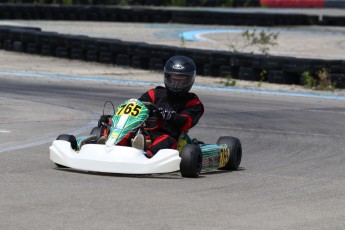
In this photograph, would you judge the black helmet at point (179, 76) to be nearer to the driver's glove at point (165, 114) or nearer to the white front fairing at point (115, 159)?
the driver's glove at point (165, 114)

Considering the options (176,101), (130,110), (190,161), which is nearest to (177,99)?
(176,101)

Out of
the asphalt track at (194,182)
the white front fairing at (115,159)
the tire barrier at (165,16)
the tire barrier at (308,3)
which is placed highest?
the tire barrier at (308,3)

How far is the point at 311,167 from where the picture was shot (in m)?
9.95

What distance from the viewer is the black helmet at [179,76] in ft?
31.5

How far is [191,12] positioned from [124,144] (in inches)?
1240

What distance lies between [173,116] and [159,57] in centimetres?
1301

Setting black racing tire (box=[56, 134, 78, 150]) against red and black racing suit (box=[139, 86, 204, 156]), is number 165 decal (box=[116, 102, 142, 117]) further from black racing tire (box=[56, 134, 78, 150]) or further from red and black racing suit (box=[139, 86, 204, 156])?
black racing tire (box=[56, 134, 78, 150])

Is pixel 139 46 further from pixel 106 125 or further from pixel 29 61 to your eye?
pixel 106 125

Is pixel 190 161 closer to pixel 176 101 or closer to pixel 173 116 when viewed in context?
pixel 173 116

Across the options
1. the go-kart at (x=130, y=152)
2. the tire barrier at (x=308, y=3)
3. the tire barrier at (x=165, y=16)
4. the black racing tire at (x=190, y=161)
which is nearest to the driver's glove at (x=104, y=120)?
the go-kart at (x=130, y=152)

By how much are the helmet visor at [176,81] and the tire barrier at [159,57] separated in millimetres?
10684

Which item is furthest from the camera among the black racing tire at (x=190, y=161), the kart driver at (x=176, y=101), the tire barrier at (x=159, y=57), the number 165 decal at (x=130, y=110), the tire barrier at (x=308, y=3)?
the tire barrier at (x=308, y=3)

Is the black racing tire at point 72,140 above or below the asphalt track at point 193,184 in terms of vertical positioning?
above

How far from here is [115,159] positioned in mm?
8625
